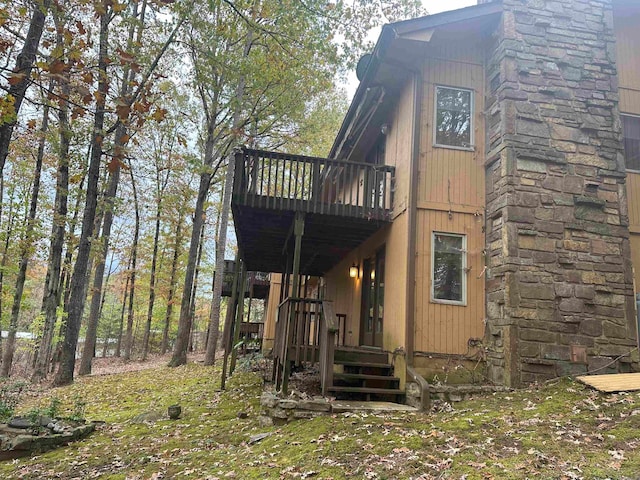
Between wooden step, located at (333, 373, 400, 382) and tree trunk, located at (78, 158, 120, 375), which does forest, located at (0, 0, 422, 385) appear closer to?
tree trunk, located at (78, 158, 120, 375)

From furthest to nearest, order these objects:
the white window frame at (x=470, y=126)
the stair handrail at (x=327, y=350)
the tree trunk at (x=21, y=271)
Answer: the tree trunk at (x=21, y=271) → the white window frame at (x=470, y=126) → the stair handrail at (x=327, y=350)


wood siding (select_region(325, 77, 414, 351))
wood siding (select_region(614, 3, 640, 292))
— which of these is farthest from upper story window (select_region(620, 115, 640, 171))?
wood siding (select_region(325, 77, 414, 351))

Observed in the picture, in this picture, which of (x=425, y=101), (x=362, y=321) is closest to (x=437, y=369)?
(x=362, y=321)

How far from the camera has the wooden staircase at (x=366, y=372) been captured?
687cm

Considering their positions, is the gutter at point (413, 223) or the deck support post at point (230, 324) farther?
the deck support post at point (230, 324)

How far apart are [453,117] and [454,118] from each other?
3 cm

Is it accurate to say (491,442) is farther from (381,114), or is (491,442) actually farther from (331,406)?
(381,114)

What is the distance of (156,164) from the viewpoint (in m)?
22.2

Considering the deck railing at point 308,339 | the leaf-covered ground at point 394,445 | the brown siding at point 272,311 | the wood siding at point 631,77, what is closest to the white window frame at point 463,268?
the leaf-covered ground at point 394,445

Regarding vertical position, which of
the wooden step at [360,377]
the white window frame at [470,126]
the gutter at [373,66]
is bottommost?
the wooden step at [360,377]

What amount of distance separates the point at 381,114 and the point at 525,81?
3.08 meters

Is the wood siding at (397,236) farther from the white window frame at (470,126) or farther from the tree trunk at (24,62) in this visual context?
the tree trunk at (24,62)

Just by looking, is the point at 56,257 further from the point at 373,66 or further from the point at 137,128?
the point at 373,66

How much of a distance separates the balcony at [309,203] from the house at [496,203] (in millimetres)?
42
